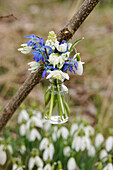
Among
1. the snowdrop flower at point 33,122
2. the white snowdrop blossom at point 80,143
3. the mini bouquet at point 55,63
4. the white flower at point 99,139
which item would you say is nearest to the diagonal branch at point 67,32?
the mini bouquet at point 55,63

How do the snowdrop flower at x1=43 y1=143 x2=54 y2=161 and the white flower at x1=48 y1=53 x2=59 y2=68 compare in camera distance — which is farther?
the snowdrop flower at x1=43 y1=143 x2=54 y2=161

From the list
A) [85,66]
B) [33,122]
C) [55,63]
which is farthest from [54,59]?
[85,66]

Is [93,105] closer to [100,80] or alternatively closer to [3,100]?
[100,80]

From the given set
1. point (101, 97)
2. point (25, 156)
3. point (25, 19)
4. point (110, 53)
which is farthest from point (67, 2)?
point (25, 156)

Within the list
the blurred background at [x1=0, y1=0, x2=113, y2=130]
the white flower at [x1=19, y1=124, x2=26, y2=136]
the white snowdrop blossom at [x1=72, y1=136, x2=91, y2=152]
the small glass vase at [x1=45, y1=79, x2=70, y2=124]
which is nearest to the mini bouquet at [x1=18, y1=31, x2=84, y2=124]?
the small glass vase at [x1=45, y1=79, x2=70, y2=124]

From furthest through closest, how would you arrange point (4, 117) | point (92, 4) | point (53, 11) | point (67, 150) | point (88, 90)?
point (53, 11) → point (88, 90) → point (67, 150) → point (4, 117) → point (92, 4)

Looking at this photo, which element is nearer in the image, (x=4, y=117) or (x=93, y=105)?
(x=4, y=117)

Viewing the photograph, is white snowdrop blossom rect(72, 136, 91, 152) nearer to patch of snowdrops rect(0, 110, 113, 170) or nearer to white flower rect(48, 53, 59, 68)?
patch of snowdrops rect(0, 110, 113, 170)

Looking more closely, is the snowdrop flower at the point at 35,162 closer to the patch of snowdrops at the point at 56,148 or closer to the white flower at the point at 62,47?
the patch of snowdrops at the point at 56,148
